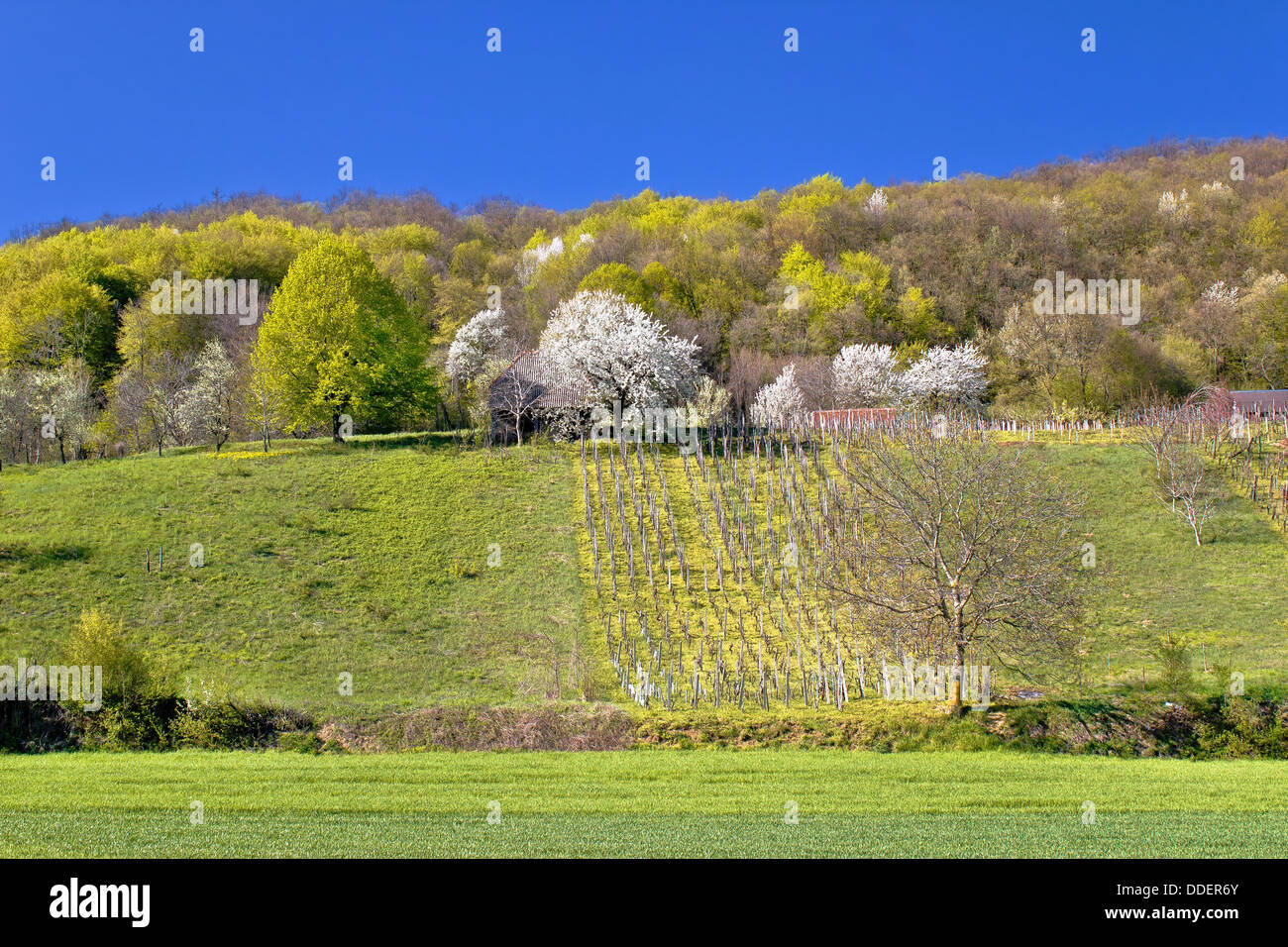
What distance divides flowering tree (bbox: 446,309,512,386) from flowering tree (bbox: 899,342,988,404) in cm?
2310

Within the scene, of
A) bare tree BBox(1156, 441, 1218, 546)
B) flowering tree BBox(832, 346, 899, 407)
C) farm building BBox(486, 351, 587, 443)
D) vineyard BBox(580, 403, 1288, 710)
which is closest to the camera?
vineyard BBox(580, 403, 1288, 710)

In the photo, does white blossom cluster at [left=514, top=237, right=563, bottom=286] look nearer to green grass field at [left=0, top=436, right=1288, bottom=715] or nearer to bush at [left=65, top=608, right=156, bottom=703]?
green grass field at [left=0, top=436, right=1288, bottom=715]

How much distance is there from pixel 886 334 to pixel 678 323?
14626 millimetres

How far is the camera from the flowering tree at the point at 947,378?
5188 centimetres

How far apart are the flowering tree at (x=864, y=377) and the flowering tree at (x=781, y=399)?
233cm

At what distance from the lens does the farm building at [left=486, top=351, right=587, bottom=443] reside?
137ft

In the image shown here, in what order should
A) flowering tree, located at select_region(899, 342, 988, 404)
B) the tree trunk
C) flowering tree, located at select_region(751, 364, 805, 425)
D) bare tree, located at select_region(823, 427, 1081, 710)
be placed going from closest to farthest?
the tree trunk → bare tree, located at select_region(823, 427, 1081, 710) → flowering tree, located at select_region(751, 364, 805, 425) → flowering tree, located at select_region(899, 342, 988, 404)

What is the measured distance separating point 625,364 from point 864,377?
1540 cm

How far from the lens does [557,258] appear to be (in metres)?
71.7

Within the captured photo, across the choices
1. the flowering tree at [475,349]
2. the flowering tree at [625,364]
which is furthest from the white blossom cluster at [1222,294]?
the flowering tree at [475,349]

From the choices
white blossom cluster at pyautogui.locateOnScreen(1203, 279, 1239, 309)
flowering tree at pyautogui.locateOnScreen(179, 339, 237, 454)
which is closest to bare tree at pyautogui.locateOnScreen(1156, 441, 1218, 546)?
white blossom cluster at pyautogui.locateOnScreen(1203, 279, 1239, 309)

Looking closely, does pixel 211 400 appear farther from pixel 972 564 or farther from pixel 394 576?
pixel 972 564

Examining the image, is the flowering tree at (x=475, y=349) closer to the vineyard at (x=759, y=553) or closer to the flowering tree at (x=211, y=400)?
the flowering tree at (x=211, y=400)

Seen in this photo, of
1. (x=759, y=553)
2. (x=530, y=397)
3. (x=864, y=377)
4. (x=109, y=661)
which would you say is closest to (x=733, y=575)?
(x=759, y=553)
